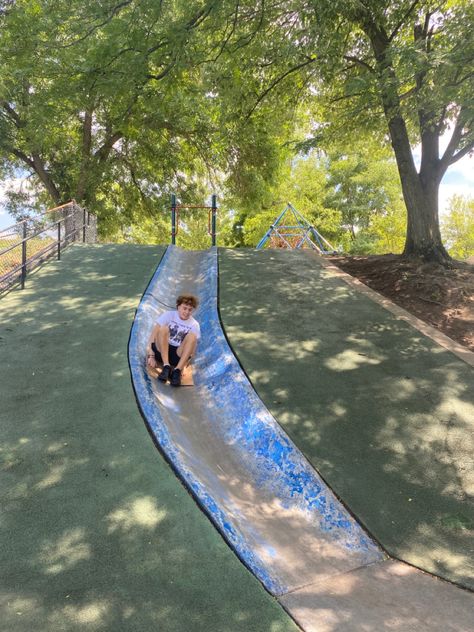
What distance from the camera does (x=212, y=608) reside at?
8.18ft

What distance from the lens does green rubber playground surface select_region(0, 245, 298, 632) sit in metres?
2.43

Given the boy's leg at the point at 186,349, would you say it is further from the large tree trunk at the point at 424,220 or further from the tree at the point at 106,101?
the large tree trunk at the point at 424,220

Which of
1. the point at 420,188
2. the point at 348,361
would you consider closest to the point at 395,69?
the point at 420,188

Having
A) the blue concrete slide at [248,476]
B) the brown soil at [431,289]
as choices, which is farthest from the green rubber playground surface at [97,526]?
the brown soil at [431,289]

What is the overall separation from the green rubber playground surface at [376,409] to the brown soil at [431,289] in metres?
0.85

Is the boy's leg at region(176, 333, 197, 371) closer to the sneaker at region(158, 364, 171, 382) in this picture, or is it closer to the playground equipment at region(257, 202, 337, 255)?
the sneaker at region(158, 364, 171, 382)

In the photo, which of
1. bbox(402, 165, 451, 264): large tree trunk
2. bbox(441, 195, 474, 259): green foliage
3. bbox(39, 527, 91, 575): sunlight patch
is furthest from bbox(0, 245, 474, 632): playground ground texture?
bbox(441, 195, 474, 259): green foliage

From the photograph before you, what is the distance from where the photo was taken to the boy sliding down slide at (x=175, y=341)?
5.68 m

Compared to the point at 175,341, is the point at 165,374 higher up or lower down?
lower down

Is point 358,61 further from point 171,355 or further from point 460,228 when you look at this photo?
point 460,228

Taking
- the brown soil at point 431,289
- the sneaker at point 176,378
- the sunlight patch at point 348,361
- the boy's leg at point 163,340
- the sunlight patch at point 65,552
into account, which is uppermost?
the brown soil at point 431,289

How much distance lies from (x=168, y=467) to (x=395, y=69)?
847cm

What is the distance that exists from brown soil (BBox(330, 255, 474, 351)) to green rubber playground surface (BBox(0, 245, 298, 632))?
219 inches

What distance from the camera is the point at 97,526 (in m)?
3.00
